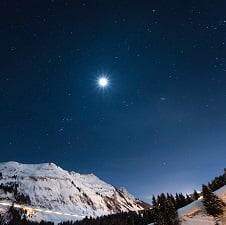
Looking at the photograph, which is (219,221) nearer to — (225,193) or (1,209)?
(225,193)

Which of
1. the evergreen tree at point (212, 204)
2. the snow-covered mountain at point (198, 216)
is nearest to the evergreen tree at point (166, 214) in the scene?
the snow-covered mountain at point (198, 216)

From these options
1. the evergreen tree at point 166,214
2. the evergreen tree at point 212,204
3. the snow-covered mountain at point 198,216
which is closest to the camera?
the evergreen tree at point 212,204

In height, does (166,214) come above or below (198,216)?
above

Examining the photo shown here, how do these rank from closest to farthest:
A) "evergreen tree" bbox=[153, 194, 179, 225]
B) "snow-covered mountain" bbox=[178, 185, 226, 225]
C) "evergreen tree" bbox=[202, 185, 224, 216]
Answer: "evergreen tree" bbox=[202, 185, 224, 216] < "snow-covered mountain" bbox=[178, 185, 226, 225] < "evergreen tree" bbox=[153, 194, 179, 225]

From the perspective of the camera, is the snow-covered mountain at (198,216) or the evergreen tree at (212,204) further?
the snow-covered mountain at (198,216)

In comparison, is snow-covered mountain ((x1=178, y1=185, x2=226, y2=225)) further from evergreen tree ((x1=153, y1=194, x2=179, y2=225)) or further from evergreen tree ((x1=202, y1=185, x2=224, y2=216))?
evergreen tree ((x1=153, y1=194, x2=179, y2=225))

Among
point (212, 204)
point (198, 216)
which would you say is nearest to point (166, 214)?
point (198, 216)

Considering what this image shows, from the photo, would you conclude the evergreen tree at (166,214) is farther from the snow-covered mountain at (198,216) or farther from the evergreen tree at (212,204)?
the evergreen tree at (212,204)

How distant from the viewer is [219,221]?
7912 centimetres

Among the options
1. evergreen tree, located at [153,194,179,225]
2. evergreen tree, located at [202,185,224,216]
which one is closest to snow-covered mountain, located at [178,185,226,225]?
evergreen tree, located at [202,185,224,216]

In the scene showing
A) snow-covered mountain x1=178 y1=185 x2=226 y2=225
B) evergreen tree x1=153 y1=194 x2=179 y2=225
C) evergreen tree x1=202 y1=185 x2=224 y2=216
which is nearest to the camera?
evergreen tree x1=202 y1=185 x2=224 y2=216

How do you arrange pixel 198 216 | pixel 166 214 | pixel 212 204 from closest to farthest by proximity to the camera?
pixel 212 204 → pixel 198 216 → pixel 166 214

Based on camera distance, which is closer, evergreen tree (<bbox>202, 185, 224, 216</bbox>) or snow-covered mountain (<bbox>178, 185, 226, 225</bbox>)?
evergreen tree (<bbox>202, 185, 224, 216</bbox>)

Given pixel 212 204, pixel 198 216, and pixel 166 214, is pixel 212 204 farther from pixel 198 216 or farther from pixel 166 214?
pixel 166 214
